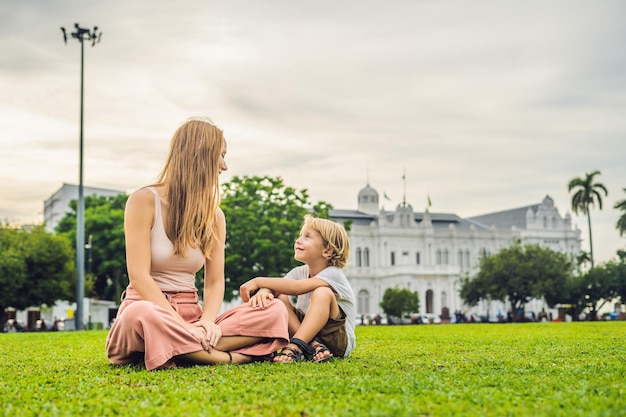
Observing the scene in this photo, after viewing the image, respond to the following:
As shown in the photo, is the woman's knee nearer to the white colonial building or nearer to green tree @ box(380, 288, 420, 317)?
green tree @ box(380, 288, 420, 317)

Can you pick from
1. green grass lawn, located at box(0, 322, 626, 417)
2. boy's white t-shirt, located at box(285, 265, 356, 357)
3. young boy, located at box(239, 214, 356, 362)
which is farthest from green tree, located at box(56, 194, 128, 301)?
green grass lawn, located at box(0, 322, 626, 417)

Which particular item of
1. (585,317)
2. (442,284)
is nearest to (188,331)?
(585,317)

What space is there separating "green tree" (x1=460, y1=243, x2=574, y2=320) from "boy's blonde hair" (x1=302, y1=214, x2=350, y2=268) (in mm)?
54118

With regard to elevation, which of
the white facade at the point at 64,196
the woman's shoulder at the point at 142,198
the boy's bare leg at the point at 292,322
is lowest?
the boy's bare leg at the point at 292,322

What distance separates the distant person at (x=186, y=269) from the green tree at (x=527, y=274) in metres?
54.9

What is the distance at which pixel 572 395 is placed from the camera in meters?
4.11

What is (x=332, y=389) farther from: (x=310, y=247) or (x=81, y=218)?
(x=81, y=218)

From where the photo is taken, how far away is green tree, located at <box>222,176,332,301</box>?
129 feet

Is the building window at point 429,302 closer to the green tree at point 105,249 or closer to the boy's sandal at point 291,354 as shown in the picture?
the green tree at point 105,249

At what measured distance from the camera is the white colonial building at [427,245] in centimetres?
8406

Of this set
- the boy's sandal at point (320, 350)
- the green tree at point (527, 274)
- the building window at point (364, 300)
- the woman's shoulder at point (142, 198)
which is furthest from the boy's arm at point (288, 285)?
the building window at point (364, 300)

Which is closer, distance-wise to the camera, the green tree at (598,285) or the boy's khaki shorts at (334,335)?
the boy's khaki shorts at (334,335)

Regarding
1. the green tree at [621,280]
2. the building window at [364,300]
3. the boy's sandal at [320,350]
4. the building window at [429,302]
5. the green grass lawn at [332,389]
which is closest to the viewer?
the green grass lawn at [332,389]

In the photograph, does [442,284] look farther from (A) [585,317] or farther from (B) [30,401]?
(B) [30,401]
